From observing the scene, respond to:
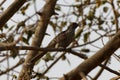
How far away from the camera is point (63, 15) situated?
5.28 meters

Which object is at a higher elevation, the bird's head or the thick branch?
the bird's head

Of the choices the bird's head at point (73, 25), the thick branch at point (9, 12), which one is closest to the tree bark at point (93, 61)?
the thick branch at point (9, 12)

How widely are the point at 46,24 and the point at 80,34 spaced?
418mm

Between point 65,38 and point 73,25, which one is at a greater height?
point 73,25

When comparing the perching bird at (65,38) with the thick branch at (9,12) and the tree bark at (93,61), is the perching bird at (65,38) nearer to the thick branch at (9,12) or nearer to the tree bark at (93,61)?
the thick branch at (9,12)

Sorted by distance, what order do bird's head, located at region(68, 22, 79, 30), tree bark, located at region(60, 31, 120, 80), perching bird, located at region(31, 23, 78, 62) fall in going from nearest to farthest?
tree bark, located at region(60, 31, 120, 80), perching bird, located at region(31, 23, 78, 62), bird's head, located at region(68, 22, 79, 30)

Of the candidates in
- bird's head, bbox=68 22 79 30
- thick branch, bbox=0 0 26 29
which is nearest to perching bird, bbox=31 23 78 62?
bird's head, bbox=68 22 79 30

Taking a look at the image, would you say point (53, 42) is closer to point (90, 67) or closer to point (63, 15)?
point (63, 15)

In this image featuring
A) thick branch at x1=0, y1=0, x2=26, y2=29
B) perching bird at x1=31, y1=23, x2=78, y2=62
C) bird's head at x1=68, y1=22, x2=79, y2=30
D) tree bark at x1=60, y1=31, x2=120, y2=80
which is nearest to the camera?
tree bark at x1=60, y1=31, x2=120, y2=80

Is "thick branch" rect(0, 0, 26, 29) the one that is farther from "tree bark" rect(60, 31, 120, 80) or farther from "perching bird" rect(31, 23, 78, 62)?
"perching bird" rect(31, 23, 78, 62)

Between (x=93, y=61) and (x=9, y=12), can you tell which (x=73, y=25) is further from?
(x=93, y=61)

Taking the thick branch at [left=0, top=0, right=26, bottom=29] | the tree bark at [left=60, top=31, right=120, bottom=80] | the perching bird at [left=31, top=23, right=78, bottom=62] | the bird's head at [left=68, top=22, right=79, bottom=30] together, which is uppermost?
the bird's head at [left=68, top=22, right=79, bottom=30]

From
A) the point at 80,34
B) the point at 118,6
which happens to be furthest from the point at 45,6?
the point at 118,6

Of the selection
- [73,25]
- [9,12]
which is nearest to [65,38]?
[73,25]
